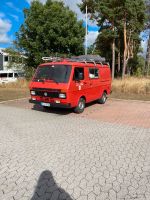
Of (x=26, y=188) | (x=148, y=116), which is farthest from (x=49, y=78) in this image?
(x=26, y=188)

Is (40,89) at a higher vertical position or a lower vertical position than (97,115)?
higher

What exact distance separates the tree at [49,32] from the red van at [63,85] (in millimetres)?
13157

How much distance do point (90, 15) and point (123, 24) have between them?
5450 millimetres

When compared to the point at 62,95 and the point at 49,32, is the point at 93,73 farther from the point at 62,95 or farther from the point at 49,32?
the point at 49,32

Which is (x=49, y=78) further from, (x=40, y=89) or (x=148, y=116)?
(x=148, y=116)

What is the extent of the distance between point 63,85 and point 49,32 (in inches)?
587

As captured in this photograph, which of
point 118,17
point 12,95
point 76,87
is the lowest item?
point 12,95

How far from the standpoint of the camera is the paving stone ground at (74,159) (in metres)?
4.21

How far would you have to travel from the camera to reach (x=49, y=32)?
23.6 metres

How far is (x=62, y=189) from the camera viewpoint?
13.9ft

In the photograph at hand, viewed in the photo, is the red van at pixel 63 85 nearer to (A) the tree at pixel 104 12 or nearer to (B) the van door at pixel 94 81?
(B) the van door at pixel 94 81

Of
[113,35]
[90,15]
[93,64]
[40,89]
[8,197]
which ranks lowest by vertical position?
[8,197]

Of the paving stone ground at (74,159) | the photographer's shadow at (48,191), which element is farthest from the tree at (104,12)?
the photographer's shadow at (48,191)

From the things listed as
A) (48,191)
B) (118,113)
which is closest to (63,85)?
(118,113)
